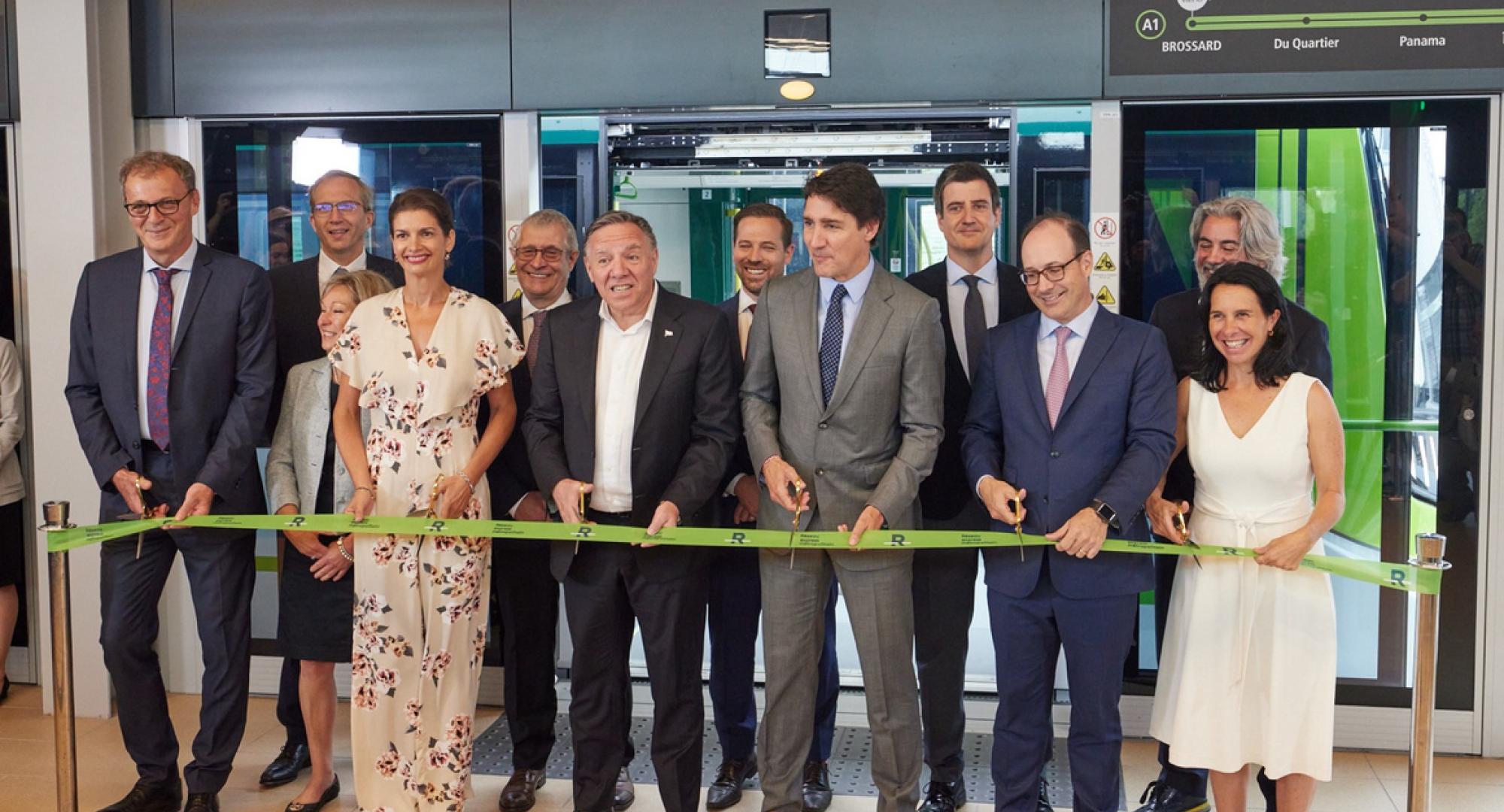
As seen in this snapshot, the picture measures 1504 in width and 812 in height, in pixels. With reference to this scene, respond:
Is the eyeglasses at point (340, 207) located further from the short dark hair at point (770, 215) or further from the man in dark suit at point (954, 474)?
the man in dark suit at point (954, 474)

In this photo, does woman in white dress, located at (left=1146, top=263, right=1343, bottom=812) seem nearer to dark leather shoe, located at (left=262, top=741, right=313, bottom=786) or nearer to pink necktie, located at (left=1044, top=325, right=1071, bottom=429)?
pink necktie, located at (left=1044, top=325, right=1071, bottom=429)

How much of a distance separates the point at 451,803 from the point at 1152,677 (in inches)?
106

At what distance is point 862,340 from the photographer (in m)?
3.63

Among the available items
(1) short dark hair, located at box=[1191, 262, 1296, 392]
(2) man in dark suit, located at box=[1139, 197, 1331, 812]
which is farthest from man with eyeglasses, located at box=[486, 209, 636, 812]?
(1) short dark hair, located at box=[1191, 262, 1296, 392]

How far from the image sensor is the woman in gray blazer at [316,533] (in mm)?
4133

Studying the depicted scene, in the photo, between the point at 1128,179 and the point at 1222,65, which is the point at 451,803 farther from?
the point at 1222,65

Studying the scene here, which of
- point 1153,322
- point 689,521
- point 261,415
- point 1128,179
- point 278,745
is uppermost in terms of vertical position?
point 1128,179

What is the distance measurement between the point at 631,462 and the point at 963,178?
1.41 meters

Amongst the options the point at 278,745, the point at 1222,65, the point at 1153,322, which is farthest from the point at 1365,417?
the point at 278,745

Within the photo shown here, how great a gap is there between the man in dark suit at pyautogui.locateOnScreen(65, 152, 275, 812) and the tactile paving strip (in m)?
1.03

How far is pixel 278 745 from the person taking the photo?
193 inches

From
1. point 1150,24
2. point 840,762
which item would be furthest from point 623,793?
point 1150,24

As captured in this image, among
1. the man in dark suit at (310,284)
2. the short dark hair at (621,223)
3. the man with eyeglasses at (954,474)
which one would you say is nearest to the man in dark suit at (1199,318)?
the man with eyeglasses at (954,474)

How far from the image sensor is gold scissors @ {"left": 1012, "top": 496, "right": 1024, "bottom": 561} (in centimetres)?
355
